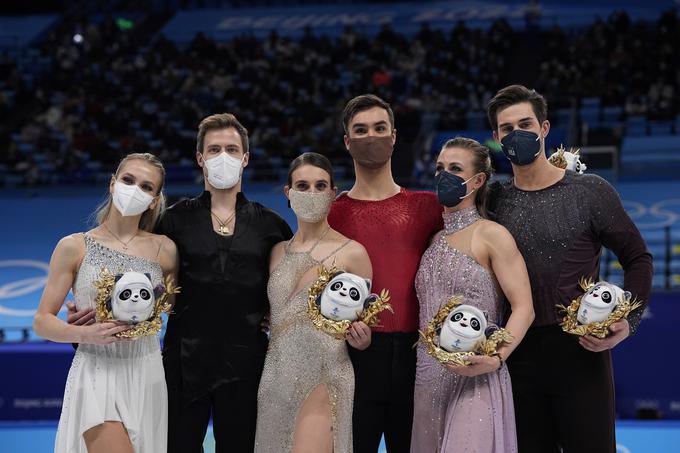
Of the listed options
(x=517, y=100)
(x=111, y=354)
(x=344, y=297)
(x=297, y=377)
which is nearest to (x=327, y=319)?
(x=344, y=297)

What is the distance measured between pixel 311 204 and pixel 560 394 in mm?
1415

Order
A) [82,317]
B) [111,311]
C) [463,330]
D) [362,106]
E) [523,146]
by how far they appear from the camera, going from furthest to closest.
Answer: [362,106] < [523,146] < [82,317] < [111,311] < [463,330]

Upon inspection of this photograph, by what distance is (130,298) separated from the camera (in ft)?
12.3

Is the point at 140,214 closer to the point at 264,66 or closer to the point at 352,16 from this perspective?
the point at 264,66

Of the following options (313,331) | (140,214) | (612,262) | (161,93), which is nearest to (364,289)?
(313,331)

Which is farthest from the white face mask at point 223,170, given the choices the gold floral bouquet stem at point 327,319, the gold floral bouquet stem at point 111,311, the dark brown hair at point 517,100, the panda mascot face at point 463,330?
the panda mascot face at point 463,330

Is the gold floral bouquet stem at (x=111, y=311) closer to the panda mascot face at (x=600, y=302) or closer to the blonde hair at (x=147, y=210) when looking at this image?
the blonde hair at (x=147, y=210)

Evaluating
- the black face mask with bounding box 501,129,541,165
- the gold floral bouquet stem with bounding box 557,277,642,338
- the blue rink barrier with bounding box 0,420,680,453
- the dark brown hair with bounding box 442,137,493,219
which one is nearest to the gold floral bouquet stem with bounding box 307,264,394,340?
the dark brown hair with bounding box 442,137,493,219

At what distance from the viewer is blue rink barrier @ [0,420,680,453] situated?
7.22 m

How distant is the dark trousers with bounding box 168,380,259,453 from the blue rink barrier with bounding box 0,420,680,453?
2901 mm

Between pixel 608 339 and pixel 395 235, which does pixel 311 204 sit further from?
pixel 608 339

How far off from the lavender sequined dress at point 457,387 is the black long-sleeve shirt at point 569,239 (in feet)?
0.72

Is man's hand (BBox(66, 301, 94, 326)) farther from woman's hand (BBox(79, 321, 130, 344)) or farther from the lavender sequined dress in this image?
the lavender sequined dress

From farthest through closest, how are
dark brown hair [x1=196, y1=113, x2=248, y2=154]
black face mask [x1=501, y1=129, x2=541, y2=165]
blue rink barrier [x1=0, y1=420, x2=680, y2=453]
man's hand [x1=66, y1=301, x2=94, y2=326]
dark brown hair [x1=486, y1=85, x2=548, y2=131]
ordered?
1. blue rink barrier [x1=0, y1=420, x2=680, y2=453]
2. dark brown hair [x1=196, y1=113, x2=248, y2=154]
3. dark brown hair [x1=486, y1=85, x2=548, y2=131]
4. black face mask [x1=501, y1=129, x2=541, y2=165]
5. man's hand [x1=66, y1=301, x2=94, y2=326]
